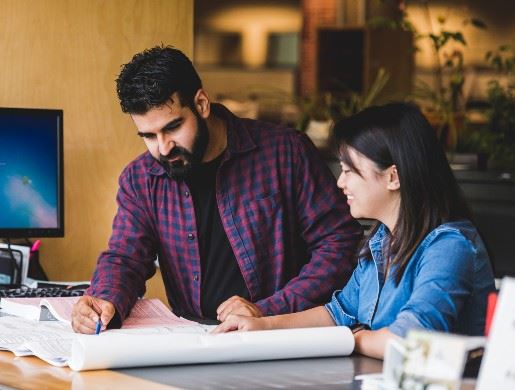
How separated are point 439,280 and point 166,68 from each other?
103cm

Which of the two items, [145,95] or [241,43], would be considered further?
[241,43]

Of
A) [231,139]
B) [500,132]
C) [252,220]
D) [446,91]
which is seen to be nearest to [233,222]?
[252,220]

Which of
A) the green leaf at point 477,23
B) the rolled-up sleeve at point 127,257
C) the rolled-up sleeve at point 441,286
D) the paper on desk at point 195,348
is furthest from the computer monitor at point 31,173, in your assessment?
the green leaf at point 477,23

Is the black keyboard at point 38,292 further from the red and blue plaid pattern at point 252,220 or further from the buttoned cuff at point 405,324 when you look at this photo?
the buttoned cuff at point 405,324

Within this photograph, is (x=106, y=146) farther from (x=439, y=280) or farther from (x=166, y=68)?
(x=439, y=280)

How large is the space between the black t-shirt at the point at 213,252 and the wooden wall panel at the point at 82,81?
945 mm

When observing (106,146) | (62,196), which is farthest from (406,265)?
(106,146)

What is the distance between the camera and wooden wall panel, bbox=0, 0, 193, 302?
12.6 ft

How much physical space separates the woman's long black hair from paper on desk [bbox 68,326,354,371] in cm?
30

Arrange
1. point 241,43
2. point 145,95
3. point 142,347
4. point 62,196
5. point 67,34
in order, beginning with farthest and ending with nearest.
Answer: point 241,43 → point 67,34 → point 62,196 → point 145,95 → point 142,347

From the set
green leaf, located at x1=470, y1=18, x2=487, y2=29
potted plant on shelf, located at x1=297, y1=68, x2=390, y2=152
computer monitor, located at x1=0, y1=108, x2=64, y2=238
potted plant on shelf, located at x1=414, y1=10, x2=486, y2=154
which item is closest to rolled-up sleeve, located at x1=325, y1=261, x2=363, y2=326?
computer monitor, located at x1=0, y1=108, x2=64, y2=238

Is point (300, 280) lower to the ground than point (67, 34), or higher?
lower

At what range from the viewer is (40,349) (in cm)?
249

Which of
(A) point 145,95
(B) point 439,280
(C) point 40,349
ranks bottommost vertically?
(C) point 40,349
